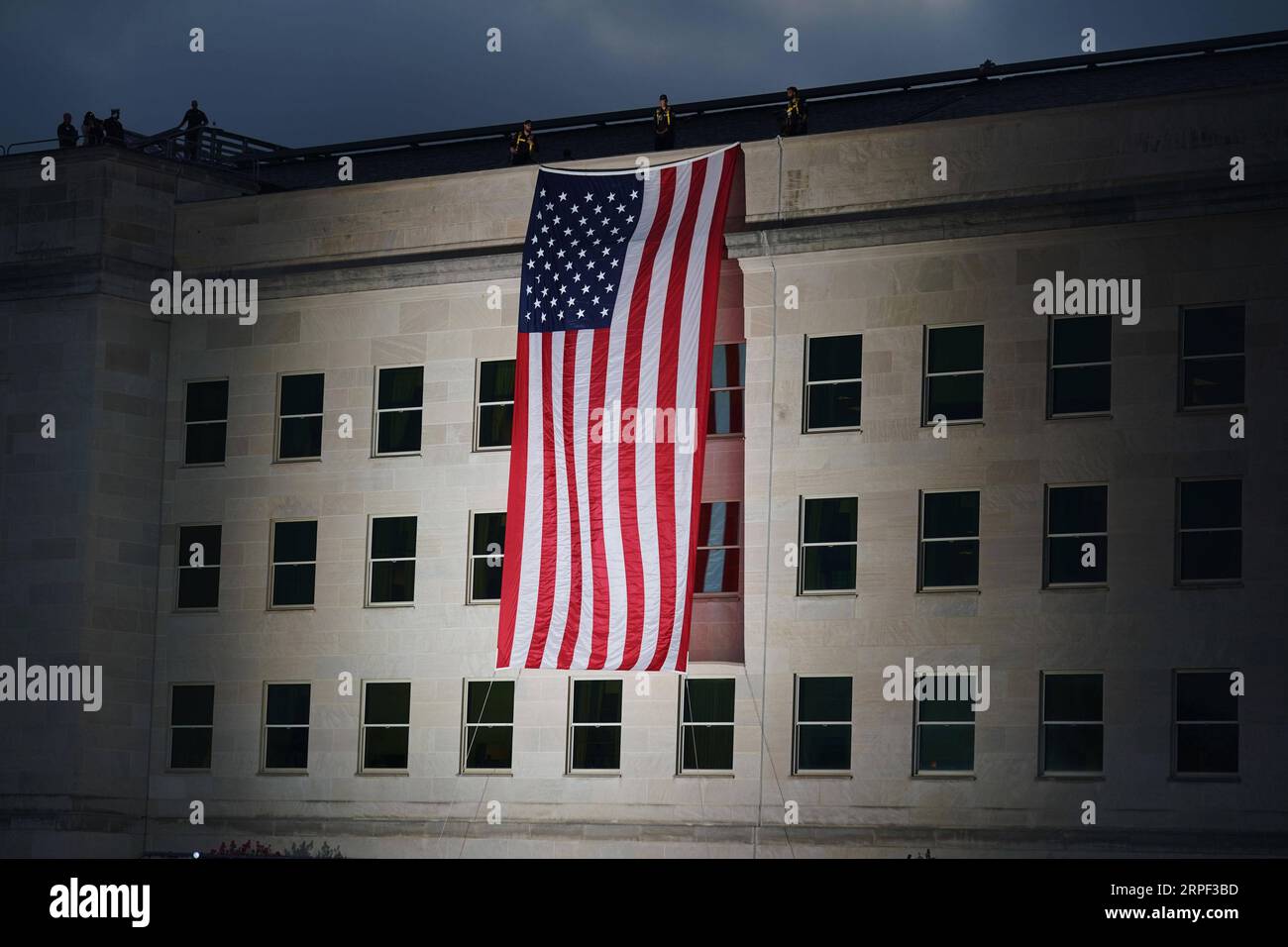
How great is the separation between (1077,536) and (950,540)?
2704 millimetres

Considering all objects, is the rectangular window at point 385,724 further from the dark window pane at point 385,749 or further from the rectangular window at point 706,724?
the rectangular window at point 706,724

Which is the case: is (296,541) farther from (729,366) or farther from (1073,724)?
(1073,724)

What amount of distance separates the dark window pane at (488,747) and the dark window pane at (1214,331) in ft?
57.1

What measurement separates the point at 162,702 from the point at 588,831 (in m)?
11.9

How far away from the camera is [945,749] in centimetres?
4712

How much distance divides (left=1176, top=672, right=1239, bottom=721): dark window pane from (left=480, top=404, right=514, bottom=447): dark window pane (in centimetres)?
1659

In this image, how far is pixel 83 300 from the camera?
55281mm

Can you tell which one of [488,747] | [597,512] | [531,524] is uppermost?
[597,512]

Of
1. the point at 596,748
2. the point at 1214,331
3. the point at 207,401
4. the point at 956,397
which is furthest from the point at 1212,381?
the point at 207,401

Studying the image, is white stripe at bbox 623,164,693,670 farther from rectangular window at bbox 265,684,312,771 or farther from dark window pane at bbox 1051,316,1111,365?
rectangular window at bbox 265,684,312,771

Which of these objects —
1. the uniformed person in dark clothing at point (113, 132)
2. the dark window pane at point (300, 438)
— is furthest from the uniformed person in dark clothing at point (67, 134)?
the dark window pane at point (300, 438)

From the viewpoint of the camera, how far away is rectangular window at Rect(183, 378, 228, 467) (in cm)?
5591

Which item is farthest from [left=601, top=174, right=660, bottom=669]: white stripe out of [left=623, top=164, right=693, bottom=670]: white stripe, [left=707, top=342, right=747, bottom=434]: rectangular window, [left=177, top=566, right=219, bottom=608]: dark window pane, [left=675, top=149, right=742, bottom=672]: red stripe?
[left=177, top=566, right=219, bottom=608]: dark window pane
